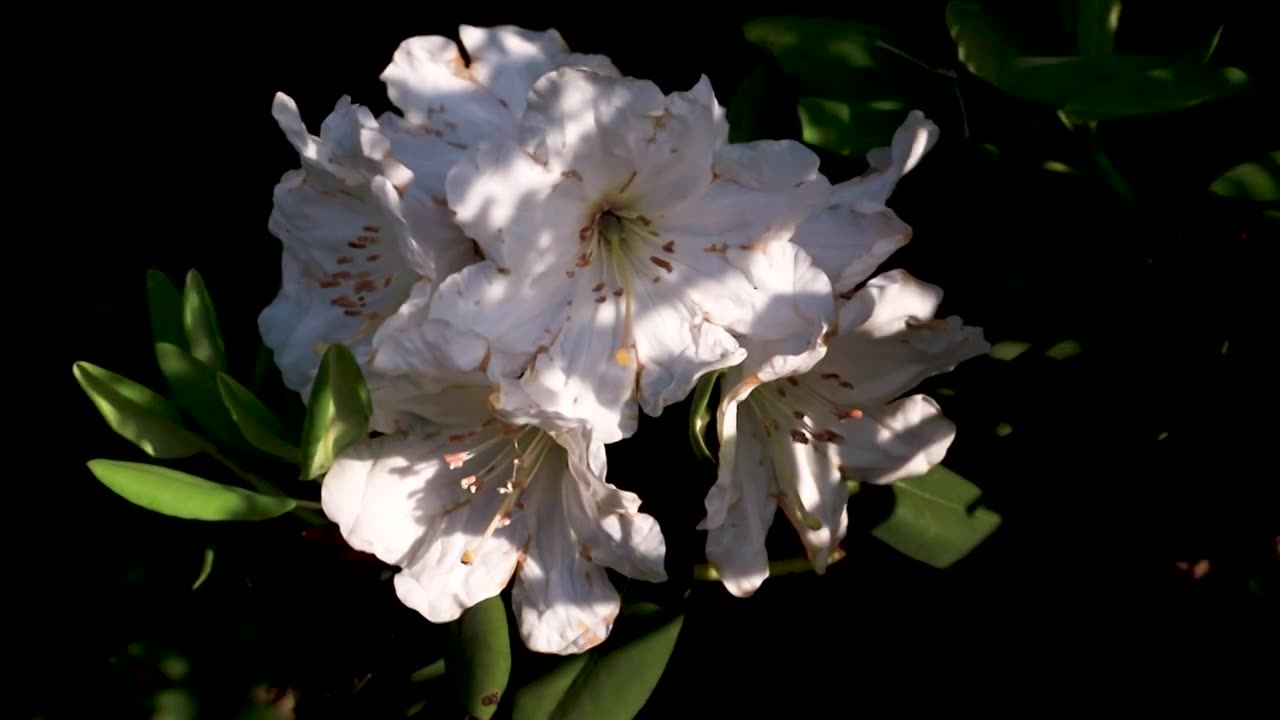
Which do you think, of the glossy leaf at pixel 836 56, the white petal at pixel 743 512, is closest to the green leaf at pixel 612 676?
the white petal at pixel 743 512

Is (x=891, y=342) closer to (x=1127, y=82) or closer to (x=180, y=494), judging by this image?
(x=1127, y=82)

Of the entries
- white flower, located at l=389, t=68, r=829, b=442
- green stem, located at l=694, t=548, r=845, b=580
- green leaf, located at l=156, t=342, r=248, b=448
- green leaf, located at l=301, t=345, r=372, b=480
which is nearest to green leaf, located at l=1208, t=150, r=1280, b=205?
white flower, located at l=389, t=68, r=829, b=442

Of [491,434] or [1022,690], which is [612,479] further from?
[1022,690]

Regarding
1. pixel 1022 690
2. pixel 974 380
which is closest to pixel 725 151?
pixel 974 380

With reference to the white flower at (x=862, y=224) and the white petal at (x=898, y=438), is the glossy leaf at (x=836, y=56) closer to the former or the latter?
the white flower at (x=862, y=224)

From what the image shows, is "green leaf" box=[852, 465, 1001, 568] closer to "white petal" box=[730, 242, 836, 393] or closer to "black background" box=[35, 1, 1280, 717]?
"black background" box=[35, 1, 1280, 717]

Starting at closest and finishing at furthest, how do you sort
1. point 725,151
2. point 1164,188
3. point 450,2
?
1. point 725,151
2. point 1164,188
3. point 450,2
